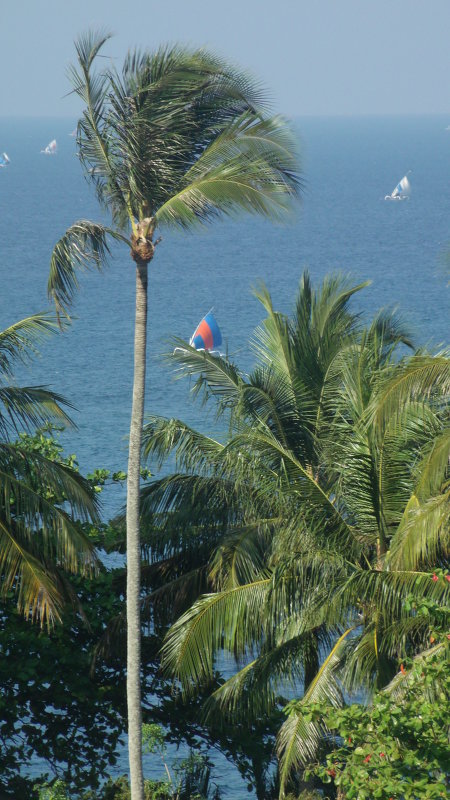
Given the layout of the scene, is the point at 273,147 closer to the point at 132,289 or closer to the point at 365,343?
the point at 365,343

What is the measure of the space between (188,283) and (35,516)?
234 feet

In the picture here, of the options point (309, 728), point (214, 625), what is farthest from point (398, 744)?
point (214, 625)

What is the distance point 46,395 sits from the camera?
15.1 metres

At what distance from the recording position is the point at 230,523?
15.8 metres

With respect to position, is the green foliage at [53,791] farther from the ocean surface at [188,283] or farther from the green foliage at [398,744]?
the green foliage at [398,744]

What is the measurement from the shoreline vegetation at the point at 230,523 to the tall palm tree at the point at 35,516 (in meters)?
0.03

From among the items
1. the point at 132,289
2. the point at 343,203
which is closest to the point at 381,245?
the point at 132,289

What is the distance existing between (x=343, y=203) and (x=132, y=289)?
67.1 m

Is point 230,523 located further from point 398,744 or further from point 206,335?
point 206,335

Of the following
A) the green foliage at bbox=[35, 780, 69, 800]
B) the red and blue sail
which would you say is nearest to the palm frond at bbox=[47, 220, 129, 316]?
the green foliage at bbox=[35, 780, 69, 800]

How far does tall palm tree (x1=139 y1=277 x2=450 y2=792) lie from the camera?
1273 cm

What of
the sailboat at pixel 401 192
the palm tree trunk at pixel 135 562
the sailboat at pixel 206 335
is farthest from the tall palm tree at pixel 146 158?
the sailboat at pixel 401 192

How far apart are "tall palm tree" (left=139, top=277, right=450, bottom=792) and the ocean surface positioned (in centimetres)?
185

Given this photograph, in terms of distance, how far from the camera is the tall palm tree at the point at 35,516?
44.1 feet
